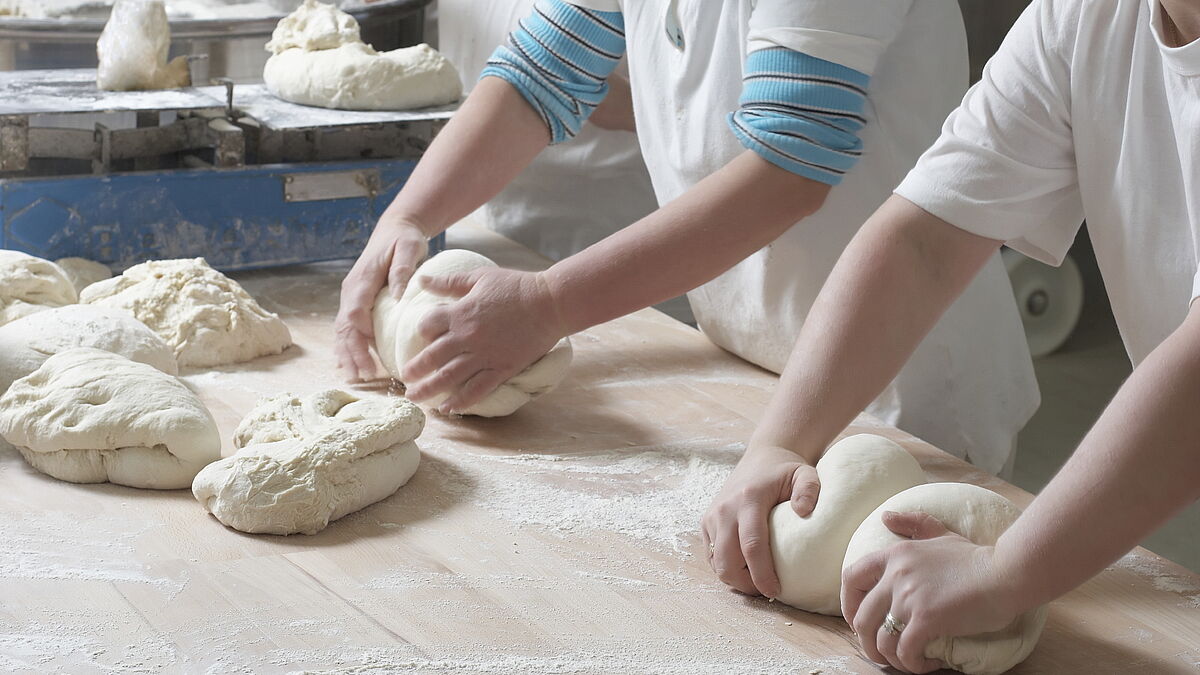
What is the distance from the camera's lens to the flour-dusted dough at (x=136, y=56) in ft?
7.18

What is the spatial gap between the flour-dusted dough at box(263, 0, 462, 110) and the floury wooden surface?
2.72 ft

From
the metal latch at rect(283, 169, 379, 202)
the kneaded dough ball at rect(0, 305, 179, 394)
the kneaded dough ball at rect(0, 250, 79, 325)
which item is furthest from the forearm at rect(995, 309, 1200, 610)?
the metal latch at rect(283, 169, 379, 202)

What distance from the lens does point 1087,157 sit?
136cm

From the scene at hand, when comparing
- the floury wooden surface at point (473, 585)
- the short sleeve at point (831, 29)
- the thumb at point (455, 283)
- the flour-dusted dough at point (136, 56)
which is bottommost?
the floury wooden surface at point (473, 585)

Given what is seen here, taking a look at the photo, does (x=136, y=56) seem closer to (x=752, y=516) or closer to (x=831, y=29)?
(x=831, y=29)

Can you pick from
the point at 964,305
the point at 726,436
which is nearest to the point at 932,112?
the point at 964,305

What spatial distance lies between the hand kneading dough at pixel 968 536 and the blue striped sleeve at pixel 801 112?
566 mm

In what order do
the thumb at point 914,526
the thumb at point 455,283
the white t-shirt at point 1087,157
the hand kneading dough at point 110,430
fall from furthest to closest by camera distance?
the thumb at point 455,283, the hand kneading dough at point 110,430, the white t-shirt at point 1087,157, the thumb at point 914,526

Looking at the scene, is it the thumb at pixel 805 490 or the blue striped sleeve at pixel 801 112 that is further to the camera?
the blue striped sleeve at pixel 801 112

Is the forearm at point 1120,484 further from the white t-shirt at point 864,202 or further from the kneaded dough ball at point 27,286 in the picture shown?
the kneaded dough ball at point 27,286

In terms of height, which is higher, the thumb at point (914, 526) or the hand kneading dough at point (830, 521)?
the thumb at point (914, 526)

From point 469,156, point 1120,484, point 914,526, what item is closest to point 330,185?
point 469,156

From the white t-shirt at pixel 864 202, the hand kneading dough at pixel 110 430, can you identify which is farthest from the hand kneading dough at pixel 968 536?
the hand kneading dough at pixel 110 430

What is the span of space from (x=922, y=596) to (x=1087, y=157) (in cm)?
59
